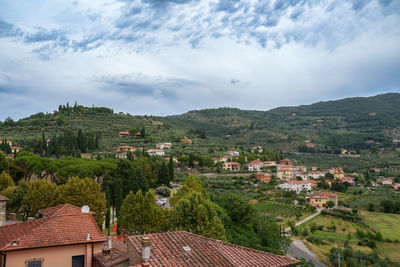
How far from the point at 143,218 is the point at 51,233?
8.68 metres

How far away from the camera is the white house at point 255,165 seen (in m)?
77.4

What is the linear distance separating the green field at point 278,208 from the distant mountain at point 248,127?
136ft

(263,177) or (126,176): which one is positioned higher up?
(126,176)

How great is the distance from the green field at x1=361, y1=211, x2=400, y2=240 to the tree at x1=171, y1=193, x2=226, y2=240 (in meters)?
34.4

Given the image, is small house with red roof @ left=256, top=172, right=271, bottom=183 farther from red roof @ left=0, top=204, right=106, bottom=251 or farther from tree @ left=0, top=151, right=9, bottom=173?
red roof @ left=0, top=204, right=106, bottom=251

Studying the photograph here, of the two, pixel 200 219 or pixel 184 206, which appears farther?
pixel 184 206

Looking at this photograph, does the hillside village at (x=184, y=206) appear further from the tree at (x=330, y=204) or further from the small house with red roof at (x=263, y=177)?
the small house with red roof at (x=263, y=177)

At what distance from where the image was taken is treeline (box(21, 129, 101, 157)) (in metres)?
59.1

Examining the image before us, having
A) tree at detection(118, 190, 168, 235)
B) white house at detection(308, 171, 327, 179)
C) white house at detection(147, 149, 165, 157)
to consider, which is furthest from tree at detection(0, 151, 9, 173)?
white house at detection(308, 171, 327, 179)

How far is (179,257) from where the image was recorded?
8.60 metres

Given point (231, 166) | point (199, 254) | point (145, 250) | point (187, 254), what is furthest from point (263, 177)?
point (145, 250)

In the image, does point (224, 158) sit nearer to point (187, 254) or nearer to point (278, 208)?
point (278, 208)

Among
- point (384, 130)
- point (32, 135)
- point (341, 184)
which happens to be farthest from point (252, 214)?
point (384, 130)

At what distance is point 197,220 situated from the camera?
17.1 m
